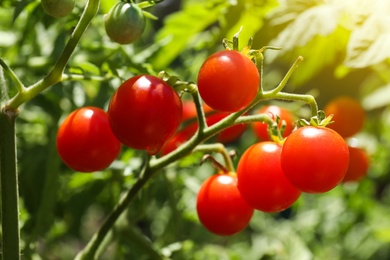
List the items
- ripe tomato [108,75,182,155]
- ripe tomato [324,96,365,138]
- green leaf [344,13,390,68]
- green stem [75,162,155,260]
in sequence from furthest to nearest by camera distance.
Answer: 1. ripe tomato [324,96,365,138]
2. green leaf [344,13,390,68]
3. green stem [75,162,155,260]
4. ripe tomato [108,75,182,155]

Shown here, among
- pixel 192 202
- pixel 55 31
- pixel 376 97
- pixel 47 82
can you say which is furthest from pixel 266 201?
pixel 376 97

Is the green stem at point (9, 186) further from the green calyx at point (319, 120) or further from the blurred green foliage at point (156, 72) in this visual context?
the green calyx at point (319, 120)

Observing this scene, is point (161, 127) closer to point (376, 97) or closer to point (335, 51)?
point (335, 51)

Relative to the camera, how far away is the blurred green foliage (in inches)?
40.6

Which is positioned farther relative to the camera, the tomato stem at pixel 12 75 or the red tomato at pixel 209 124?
the red tomato at pixel 209 124

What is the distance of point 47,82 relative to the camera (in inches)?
31.0

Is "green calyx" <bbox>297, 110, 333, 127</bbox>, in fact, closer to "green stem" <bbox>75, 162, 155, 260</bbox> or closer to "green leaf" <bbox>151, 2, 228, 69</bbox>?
"green stem" <bbox>75, 162, 155, 260</bbox>

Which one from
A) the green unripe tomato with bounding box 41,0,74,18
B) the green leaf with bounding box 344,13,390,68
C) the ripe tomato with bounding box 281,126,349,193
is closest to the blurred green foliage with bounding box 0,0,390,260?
the green leaf with bounding box 344,13,390,68

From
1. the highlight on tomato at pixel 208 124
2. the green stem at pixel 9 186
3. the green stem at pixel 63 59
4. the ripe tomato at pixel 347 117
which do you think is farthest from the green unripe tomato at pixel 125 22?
the ripe tomato at pixel 347 117

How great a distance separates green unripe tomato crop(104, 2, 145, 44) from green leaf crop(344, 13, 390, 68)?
1.10 feet

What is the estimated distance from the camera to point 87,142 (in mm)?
835

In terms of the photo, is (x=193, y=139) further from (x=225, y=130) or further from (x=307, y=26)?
(x=307, y=26)

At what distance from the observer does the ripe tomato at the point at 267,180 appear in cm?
80

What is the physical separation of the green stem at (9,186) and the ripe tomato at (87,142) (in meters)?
0.09
